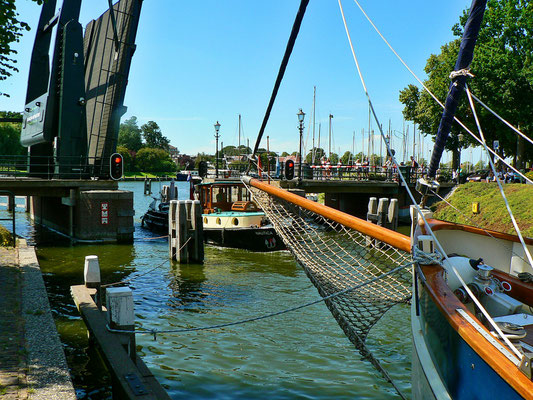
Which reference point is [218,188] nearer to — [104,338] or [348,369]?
[348,369]

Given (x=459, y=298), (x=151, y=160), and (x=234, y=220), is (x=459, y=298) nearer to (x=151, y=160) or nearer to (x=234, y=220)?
(x=234, y=220)

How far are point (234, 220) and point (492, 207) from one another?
12.0m

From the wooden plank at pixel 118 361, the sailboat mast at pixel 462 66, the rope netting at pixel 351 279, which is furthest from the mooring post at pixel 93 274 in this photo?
the sailboat mast at pixel 462 66

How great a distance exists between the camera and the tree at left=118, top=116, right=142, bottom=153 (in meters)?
132

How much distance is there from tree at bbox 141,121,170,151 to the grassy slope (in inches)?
→ 5159

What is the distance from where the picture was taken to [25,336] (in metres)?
5.92

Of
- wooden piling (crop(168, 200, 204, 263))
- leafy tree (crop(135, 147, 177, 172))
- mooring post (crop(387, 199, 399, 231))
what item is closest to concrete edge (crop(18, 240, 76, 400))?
wooden piling (crop(168, 200, 204, 263))

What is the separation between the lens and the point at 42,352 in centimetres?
546

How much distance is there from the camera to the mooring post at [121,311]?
5711 mm

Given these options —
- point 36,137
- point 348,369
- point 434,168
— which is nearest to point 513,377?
point 434,168

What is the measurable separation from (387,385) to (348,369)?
0.69 meters

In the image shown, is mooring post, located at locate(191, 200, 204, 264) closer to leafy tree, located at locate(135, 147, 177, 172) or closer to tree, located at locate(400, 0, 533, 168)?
tree, located at locate(400, 0, 533, 168)

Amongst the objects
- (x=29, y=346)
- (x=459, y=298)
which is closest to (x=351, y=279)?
(x=459, y=298)

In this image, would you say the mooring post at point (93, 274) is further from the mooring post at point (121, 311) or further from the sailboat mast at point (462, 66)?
the sailboat mast at point (462, 66)
